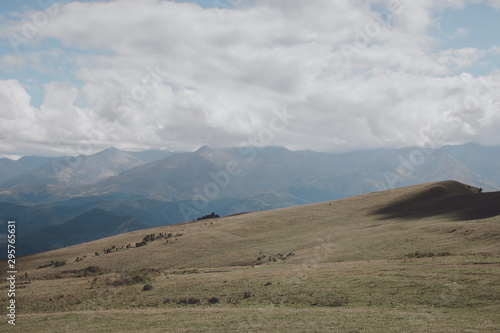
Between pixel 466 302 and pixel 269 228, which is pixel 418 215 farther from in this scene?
pixel 466 302

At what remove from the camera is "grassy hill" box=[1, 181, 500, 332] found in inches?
1007

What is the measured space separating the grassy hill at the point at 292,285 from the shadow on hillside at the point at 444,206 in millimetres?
1787

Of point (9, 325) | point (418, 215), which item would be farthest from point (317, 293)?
point (418, 215)

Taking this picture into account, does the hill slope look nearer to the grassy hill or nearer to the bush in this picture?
the grassy hill

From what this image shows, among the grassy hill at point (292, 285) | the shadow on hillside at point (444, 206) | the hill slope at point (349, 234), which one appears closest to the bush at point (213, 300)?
the grassy hill at point (292, 285)

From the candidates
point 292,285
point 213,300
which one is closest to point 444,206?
point 292,285

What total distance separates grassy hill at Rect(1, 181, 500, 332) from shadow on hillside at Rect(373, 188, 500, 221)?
1787mm

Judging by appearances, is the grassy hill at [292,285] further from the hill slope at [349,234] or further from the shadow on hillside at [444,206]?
the shadow on hillside at [444,206]

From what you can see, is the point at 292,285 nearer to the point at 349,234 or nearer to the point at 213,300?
the point at 213,300

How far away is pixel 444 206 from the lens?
85.1 meters

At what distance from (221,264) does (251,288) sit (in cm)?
2336

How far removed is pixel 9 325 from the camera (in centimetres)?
2873

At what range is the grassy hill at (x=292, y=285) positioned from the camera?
1007 inches

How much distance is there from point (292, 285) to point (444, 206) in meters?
65.8
